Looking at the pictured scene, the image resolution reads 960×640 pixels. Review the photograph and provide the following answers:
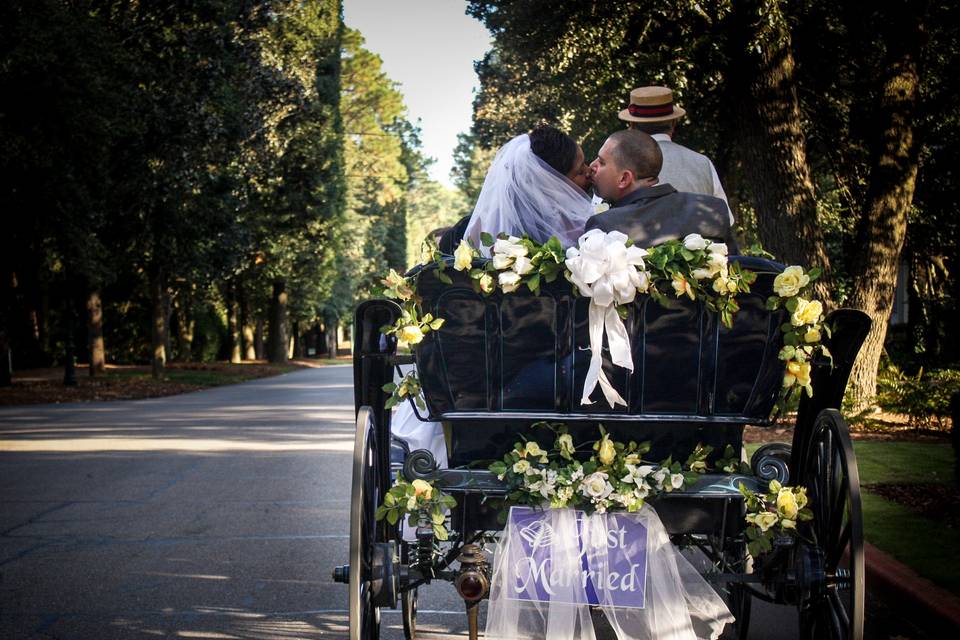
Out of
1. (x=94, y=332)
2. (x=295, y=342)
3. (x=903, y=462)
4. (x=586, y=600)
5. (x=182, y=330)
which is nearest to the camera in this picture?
(x=586, y=600)

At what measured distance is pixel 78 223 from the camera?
2250 centimetres

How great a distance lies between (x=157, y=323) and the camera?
30609 mm

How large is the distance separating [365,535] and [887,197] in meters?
11.9

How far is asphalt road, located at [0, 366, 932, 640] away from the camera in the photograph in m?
5.32

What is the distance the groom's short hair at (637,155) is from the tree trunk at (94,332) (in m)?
28.0

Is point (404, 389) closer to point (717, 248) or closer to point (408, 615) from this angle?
point (408, 615)

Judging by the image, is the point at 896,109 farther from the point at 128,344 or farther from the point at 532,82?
the point at 128,344

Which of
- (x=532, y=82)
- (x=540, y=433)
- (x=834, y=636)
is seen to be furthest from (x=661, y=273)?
(x=532, y=82)

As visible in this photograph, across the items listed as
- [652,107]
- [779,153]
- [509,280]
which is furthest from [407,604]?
[779,153]

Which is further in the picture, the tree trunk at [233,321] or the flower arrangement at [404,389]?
the tree trunk at [233,321]

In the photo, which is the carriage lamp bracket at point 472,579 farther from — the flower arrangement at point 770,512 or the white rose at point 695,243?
the white rose at point 695,243

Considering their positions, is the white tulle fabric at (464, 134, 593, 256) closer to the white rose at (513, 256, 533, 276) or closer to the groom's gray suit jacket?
the groom's gray suit jacket

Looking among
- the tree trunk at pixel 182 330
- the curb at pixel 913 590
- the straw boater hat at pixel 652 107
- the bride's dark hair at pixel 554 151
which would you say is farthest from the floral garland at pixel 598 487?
the tree trunk at pixel 182 330

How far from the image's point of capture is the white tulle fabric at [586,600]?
3449 mm
